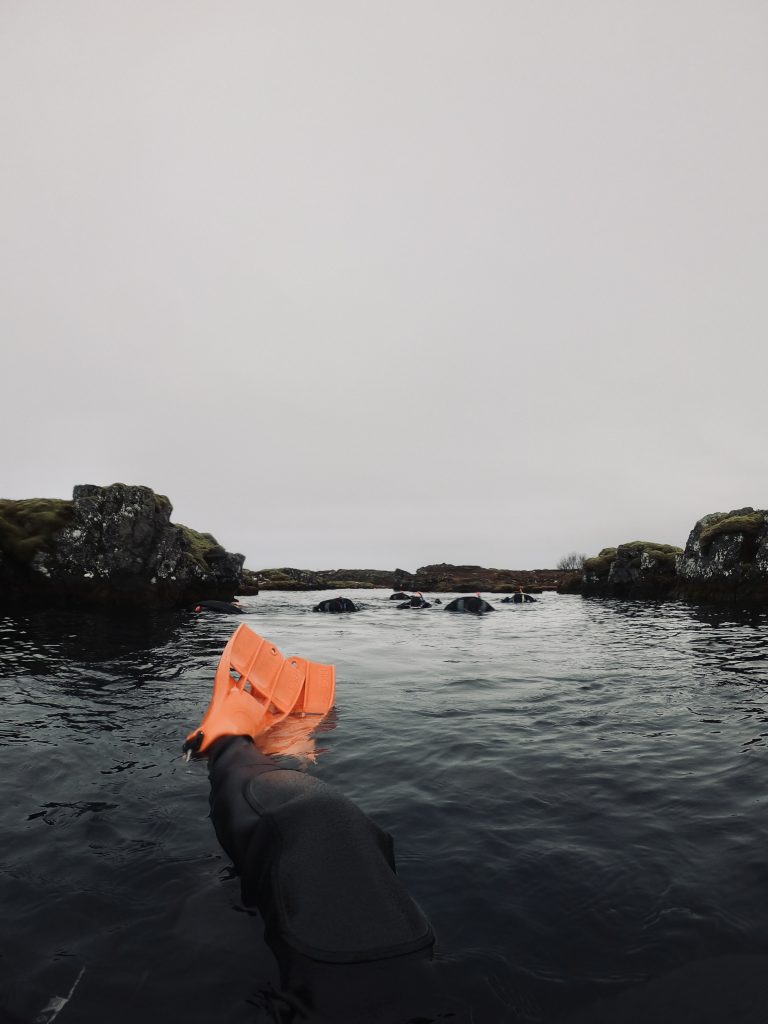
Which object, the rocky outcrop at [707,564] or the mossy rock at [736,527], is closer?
the rocky outcrop at [707,564]

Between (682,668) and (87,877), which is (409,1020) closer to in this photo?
(87,877)

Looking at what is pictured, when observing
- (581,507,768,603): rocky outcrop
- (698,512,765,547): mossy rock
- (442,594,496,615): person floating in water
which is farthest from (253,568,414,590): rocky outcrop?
(698,512,765,547): mossy rock

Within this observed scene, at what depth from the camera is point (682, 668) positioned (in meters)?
15.1

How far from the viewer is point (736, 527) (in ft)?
133

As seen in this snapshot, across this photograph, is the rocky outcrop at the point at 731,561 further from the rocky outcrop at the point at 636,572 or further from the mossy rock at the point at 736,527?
the rocky outcrop at the point at 636,572

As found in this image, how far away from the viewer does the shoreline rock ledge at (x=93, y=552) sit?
32.4 meters

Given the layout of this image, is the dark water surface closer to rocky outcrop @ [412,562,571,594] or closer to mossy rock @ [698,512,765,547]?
mossy rock @ [698,512,765,547]

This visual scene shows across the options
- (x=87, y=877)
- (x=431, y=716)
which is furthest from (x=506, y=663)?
(x=87, y=877)

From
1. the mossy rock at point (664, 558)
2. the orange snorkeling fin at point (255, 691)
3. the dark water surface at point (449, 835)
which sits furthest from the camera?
the mossy rock at point (664, 558)

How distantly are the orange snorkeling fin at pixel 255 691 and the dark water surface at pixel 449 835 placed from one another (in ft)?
2.05

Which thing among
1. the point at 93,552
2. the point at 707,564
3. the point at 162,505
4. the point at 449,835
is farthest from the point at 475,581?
the point at 449,835

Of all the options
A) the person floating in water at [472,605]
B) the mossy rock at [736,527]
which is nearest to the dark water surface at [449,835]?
the person floating in water at [472,605]

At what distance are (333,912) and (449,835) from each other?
9.00ft

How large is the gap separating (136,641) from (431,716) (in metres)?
14.7
